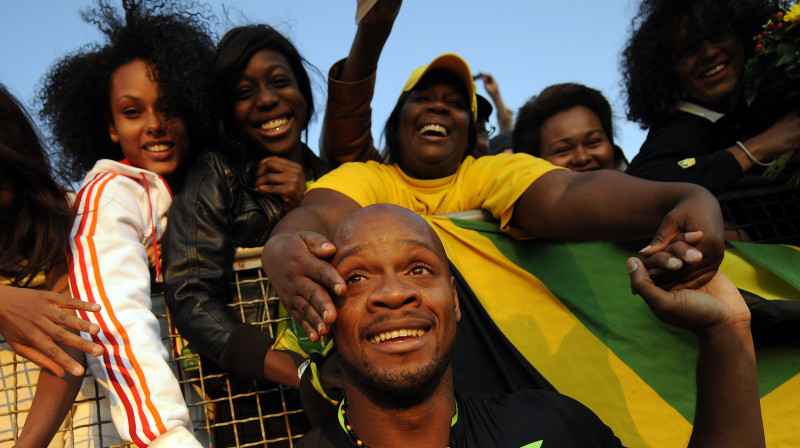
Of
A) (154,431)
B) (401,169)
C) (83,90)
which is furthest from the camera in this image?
(83,90)

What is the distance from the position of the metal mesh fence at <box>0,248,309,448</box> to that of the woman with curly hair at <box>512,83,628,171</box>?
1.88m

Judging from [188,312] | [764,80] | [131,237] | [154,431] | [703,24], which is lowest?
[154,431]

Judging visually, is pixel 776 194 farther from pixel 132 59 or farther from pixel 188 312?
pixel 132 59

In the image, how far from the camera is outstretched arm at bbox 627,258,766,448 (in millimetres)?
1818

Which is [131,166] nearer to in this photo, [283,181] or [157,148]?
[157,148]

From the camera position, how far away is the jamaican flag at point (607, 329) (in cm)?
251

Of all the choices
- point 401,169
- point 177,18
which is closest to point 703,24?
point 401,169

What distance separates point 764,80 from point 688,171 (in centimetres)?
78

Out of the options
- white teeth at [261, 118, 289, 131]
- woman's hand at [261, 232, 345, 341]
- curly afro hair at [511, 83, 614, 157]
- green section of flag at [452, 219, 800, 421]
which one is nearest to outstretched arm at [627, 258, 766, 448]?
green section of flag at [452, 219, 800, 421]

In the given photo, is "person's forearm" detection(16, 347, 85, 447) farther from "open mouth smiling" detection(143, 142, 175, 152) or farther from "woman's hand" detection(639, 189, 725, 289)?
"woman's hand" detection(639, 189, 725, 289)

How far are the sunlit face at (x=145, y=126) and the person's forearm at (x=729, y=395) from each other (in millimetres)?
2413

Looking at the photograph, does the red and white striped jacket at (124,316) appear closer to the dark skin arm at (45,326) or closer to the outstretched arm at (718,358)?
the dark skin arm at (45,326)

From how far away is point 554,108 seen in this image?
402cm

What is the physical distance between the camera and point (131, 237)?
2568 millimetres
